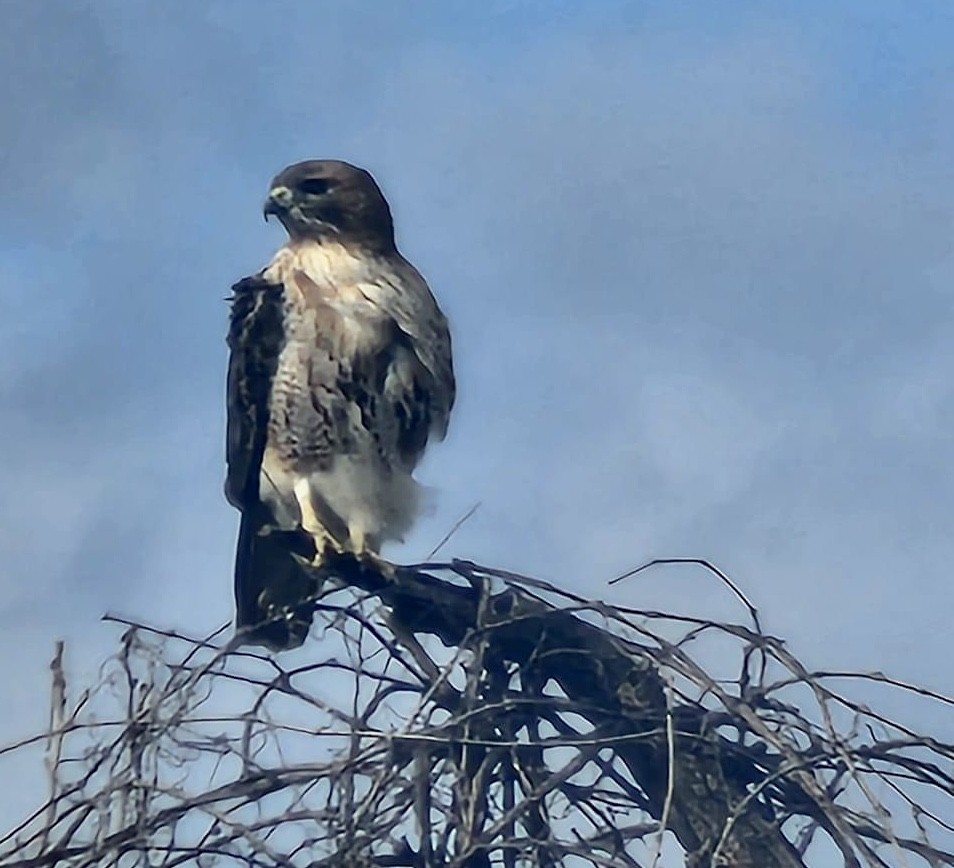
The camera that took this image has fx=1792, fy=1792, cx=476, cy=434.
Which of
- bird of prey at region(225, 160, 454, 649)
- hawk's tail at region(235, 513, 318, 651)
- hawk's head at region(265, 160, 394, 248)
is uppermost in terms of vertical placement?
hawk's head at region(265, 160, 394, 248)

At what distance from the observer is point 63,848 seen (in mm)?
2512

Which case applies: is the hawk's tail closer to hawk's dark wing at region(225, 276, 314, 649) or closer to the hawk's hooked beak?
hawk's dark wing at region(225, 276, 314, 649)

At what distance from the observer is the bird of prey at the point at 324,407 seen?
4.51 meters

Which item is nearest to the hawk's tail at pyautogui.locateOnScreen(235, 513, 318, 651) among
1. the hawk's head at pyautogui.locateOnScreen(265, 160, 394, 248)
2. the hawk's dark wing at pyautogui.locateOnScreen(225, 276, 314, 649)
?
the hawk's dark wing at pyautogui.locateOnScreen(225, 276, 314, 649)

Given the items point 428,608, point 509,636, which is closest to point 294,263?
point 428,608

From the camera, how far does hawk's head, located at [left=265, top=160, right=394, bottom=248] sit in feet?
15.9

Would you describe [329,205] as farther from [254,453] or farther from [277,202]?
[254,453]

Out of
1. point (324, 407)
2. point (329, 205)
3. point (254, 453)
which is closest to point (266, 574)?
point (254, 453)

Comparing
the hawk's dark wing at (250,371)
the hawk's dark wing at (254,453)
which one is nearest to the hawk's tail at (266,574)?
the hawk's dark wing at (254,453)

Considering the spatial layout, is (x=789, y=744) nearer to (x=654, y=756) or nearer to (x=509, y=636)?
(x=654, y=756)

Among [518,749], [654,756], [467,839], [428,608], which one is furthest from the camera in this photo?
[428,608]

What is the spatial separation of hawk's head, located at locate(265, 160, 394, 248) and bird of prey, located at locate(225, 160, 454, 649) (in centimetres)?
7

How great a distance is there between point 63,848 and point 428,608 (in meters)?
1.11

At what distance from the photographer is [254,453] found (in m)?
4.67
